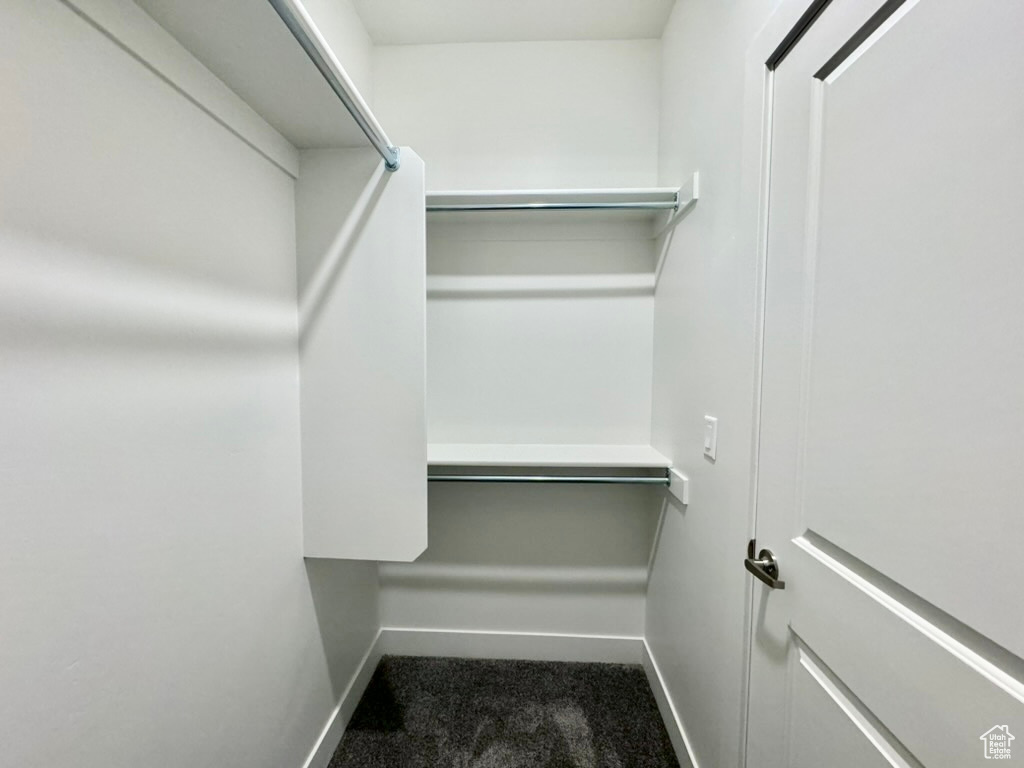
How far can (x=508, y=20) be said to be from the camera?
1.56m

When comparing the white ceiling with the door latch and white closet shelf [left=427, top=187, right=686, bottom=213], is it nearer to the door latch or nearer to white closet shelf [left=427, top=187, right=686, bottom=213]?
white closet shelf [left=427, top=187, right=686, bottom=213]

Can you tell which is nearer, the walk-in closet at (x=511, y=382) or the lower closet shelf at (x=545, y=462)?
the walk-in closet at (x=511, y=382)

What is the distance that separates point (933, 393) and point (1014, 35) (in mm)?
416

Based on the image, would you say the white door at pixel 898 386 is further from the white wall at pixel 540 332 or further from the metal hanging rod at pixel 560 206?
the white wall at pixel 540 332

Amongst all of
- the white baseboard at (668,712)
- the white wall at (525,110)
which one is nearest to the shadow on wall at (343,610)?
the white baseboard at (668,712)

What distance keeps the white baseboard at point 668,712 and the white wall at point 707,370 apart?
1.9 inches

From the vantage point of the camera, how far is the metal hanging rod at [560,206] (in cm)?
145

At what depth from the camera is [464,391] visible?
1767 millimetres

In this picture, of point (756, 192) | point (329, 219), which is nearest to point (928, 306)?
point (756, 192)

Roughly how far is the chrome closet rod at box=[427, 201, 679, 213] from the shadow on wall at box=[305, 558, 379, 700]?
4.42 ft

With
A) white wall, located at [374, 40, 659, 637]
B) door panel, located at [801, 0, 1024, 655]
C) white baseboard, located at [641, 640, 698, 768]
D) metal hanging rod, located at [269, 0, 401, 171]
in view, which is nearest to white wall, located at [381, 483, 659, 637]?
white wall, located at [374, 40, 659, 637]

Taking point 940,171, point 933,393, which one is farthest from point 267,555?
point 940,171

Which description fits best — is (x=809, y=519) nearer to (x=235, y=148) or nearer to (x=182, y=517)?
(x=182, y=517)

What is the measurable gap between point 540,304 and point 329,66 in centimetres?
109
